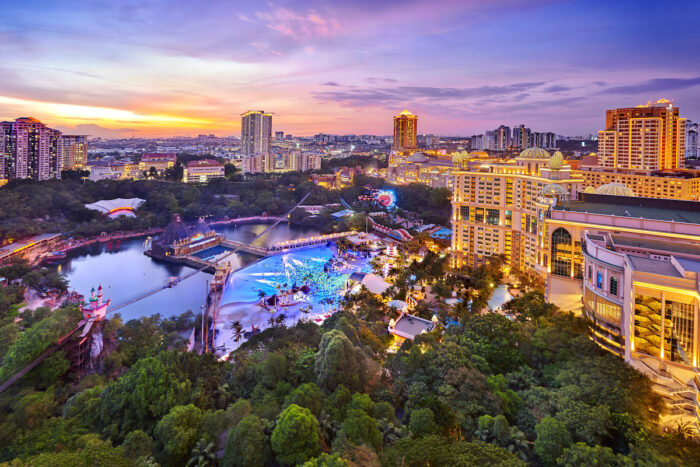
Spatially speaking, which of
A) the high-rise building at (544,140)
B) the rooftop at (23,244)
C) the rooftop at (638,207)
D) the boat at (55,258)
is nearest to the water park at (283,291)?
the rooftop at (638,207)

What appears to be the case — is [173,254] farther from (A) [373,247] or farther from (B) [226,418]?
(B) [226,418]

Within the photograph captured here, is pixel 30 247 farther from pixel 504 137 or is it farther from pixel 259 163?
pixel 504 137

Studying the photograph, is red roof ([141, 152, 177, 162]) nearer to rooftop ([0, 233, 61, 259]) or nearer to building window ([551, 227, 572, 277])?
rooftop ([0, 233, 61, 259])

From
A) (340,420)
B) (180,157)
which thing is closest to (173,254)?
(340,420)

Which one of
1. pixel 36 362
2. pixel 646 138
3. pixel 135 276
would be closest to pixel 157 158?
pixel 135 276

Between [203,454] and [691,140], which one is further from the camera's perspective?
[691,140]
